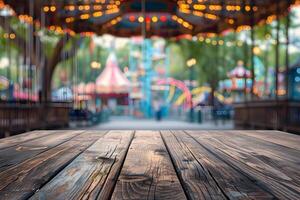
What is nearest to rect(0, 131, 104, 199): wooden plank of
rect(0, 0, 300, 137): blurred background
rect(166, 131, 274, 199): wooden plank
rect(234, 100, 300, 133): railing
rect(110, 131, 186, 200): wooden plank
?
rect(110, 131, 186, 200): wooden plank

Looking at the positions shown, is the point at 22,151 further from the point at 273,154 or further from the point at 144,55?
the point at 144,55

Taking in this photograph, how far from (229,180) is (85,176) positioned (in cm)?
49

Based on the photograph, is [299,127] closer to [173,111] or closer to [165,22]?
[165,22]

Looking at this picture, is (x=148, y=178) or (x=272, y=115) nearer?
(x=148, y=178)

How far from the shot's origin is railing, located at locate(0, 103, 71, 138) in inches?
351

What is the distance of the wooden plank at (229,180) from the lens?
3.61 feet

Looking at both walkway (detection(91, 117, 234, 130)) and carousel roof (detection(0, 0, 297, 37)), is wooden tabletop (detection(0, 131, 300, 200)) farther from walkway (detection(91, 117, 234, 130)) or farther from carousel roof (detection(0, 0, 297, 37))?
walkway (detection(91, 117, 234, 130))

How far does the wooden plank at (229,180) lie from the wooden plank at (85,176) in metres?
0.34

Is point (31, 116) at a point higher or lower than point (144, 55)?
lower

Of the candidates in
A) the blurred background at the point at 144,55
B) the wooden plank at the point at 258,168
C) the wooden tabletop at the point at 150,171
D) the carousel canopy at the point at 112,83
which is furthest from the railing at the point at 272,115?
the carousel canopy at the point at 112,83

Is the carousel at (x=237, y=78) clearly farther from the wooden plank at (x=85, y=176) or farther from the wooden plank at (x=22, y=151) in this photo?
the wooden plank at (x=85, y=176)

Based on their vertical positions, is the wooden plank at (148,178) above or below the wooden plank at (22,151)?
below

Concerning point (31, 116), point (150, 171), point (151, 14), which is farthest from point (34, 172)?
point (151, 14)

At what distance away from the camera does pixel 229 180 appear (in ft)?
4.19
